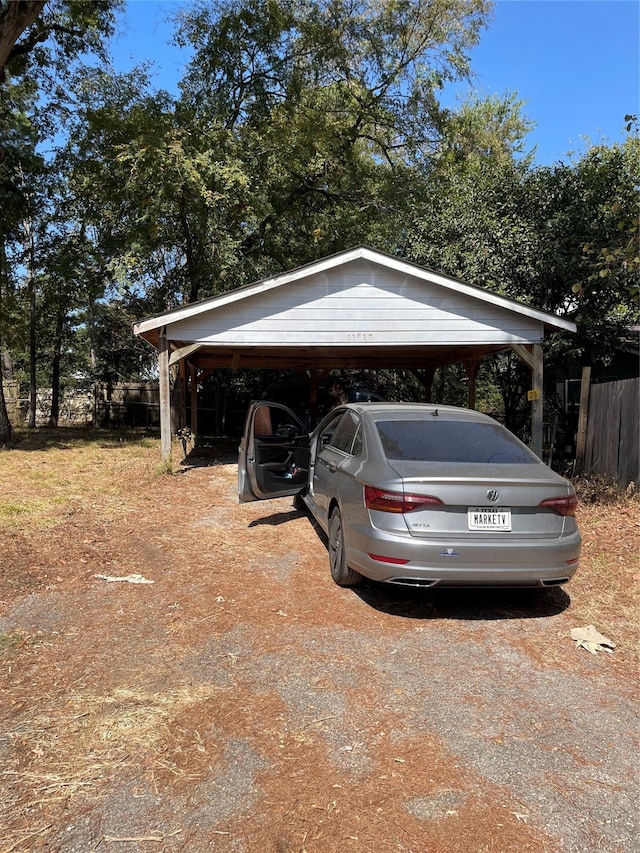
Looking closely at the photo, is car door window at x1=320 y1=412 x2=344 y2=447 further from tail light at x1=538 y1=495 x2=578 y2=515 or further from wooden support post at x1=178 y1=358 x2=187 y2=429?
wooden support post at x1=178 y1=358 x2=187 y2=429

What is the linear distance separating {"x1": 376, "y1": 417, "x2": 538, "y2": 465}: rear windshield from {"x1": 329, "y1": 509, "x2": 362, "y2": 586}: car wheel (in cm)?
84

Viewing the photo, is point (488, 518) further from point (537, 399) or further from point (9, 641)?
point (537, 399)

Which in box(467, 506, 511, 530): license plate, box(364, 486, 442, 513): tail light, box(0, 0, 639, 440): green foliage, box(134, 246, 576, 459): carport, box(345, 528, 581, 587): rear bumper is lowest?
box(345, 528, 581, 587): rear bumper

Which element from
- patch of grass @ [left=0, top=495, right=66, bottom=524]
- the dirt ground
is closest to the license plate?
the dirt ground

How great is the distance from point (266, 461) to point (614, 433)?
5260 mm

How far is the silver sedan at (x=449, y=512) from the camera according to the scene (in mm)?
4375

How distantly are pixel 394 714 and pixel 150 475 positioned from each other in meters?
8.59

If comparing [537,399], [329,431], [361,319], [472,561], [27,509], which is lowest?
[27,509]

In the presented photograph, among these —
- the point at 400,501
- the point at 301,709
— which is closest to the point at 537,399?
the point at 400,501

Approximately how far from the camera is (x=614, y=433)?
927cm

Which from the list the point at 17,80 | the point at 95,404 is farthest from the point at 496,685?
the point at 95,404

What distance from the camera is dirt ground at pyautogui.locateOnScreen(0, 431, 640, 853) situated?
2434 millimetres

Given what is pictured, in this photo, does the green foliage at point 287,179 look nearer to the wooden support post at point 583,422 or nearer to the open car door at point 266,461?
the wooden support post at point 583,422

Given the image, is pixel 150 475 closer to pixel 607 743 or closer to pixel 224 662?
pixel 224 662
